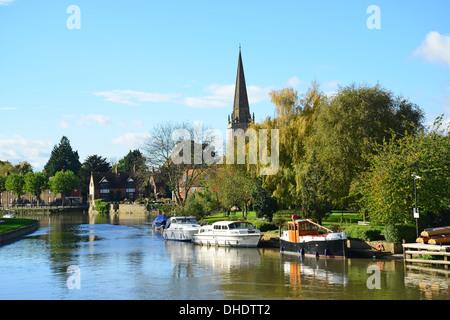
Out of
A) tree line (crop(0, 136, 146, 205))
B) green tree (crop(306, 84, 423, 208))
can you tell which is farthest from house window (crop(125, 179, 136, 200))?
green tree (crop(306, 84, 423, 208))

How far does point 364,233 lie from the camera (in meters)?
38.4

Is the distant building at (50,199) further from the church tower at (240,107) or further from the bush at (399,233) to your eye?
the bush at (399,233)

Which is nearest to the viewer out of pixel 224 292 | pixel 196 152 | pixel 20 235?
pixel 224 292

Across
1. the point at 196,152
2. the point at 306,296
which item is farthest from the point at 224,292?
the point at 196,152

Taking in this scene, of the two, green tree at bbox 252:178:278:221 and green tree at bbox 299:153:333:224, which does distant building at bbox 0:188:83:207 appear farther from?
green tree at bbox 299:153:333:224

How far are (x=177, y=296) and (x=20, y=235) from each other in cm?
4566

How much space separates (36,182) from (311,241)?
13247cm

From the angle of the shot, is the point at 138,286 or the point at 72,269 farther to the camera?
the point at 72,269

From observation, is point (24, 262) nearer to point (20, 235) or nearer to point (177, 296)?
point (177, 296)

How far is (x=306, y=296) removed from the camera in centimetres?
2444

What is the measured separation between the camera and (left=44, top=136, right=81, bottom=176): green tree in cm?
18038

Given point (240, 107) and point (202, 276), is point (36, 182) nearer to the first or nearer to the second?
point (240, 107)

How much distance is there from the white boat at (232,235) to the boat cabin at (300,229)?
5673 mm

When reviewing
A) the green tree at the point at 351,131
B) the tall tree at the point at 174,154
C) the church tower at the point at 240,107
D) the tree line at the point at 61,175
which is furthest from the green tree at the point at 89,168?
the green tree at the point at 351,131
